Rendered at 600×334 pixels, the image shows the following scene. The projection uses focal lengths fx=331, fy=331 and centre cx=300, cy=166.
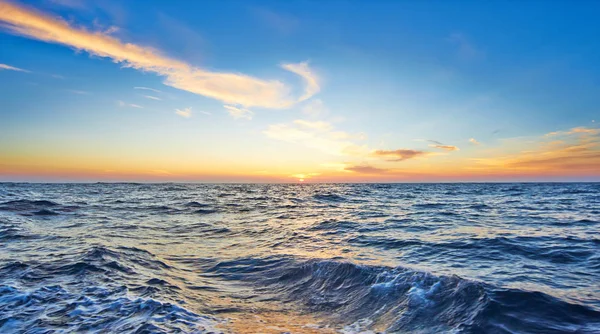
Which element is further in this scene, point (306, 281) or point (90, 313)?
point (306, 281)

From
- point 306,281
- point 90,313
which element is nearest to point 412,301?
point 306,281

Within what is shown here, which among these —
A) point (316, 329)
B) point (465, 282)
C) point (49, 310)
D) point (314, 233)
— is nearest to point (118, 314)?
point (49, 310)

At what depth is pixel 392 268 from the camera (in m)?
10.5

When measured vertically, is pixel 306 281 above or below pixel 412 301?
below

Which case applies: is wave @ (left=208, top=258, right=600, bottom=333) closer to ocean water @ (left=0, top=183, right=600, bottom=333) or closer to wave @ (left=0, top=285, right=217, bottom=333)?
ocean water @ (left=0, top=183, right=600, bottom=333)

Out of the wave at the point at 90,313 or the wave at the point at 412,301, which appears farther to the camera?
the wave at the point at 412,301

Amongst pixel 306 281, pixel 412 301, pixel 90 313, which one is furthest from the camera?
pixel 306 281

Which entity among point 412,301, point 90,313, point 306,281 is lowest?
point 306,281

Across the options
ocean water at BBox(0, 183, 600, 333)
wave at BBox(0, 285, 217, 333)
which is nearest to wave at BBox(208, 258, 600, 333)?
ocean water at BBox(0, 183, 600, 333)

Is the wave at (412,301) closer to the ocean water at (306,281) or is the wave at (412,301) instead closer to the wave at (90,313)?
the ocean water at (306,281)

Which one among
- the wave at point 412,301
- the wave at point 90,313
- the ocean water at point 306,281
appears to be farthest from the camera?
the ocean water at point 306,281

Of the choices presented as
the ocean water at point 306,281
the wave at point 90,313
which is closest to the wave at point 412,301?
the ocean water at point 306,281

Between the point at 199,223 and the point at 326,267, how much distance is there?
14917 mm

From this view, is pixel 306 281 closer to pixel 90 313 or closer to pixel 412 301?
pixel 412 301
